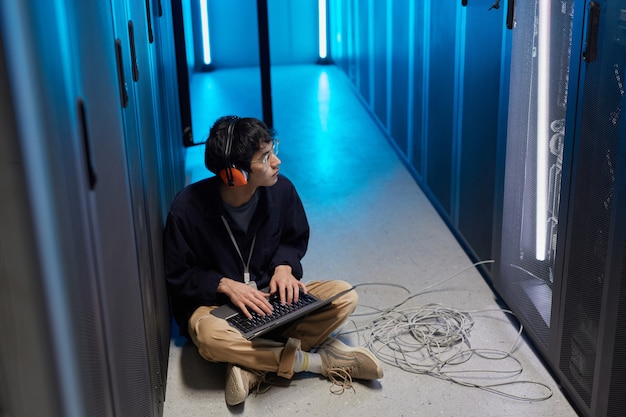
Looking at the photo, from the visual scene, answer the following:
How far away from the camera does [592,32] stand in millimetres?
2031

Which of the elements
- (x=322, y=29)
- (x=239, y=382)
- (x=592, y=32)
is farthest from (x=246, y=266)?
(x=322, y=29)

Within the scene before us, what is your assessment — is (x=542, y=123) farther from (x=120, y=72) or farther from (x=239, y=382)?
(x=120, y=72)

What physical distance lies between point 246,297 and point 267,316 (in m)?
0.09

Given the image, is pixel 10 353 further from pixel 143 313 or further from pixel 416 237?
pixel 416 237

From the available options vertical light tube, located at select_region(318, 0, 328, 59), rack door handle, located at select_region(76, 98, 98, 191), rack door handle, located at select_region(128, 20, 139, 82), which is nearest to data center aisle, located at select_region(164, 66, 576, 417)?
rack door handle, located at select_region(128, 20, 139, 82)

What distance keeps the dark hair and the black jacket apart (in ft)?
0.42

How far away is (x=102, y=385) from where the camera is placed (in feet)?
4.49

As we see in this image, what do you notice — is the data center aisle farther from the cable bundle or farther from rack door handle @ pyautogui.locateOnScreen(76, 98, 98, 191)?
rack door handle @ pyautogui.locateOnScreen(76, 98, 98, 191)

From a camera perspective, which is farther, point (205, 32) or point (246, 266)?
point (205, 32)

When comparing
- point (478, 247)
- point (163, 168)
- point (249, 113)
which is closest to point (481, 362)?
point (478, 247)

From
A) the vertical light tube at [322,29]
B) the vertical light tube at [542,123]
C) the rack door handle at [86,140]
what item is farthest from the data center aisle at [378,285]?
the vertical light tube at [322,29]

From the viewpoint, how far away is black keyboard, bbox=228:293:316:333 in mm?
2418

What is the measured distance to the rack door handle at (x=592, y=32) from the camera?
2012 mm

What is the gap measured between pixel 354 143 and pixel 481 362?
115 inches
